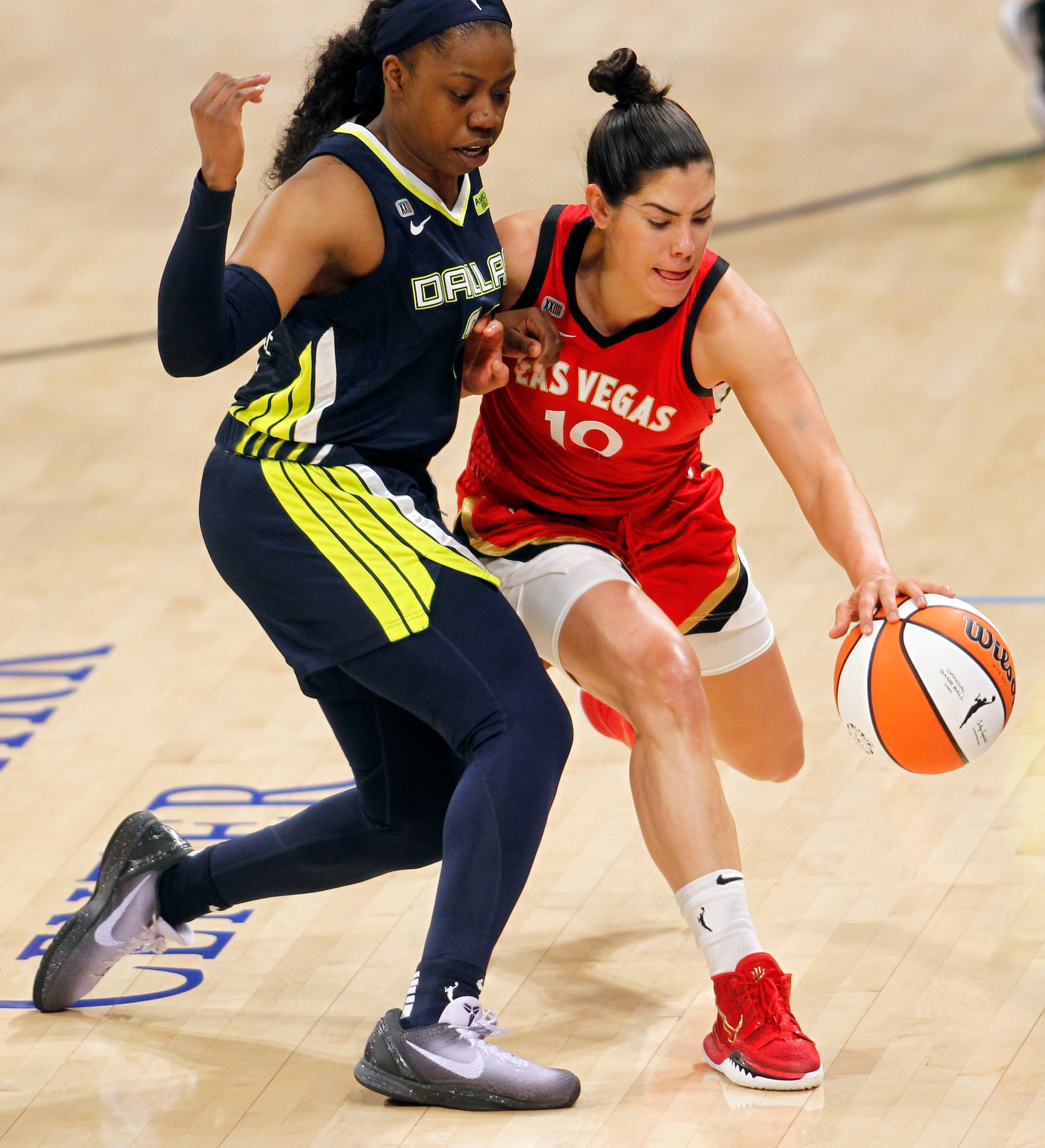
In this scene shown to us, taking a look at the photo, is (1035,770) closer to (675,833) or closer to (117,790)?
(675,833)

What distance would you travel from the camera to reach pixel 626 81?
3.52 meters

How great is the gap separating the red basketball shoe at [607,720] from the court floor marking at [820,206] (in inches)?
171

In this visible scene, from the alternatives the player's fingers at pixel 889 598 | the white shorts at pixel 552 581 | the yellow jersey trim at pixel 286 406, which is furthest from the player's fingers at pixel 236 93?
the player's fingers at pixel 889 598

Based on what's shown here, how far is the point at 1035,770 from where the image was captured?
4.61 meters

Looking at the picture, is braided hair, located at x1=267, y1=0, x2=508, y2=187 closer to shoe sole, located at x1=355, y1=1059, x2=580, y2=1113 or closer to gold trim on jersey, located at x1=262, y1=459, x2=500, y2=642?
gold trim on jersey, located at x1=262, y1=459, x2=500, y2=642

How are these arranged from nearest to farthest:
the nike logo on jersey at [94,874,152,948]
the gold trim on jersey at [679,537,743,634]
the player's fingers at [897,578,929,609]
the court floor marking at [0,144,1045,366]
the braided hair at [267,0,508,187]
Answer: the player's fingers at [897,578,929,609] < the braided hair at [267,0,508,187] < the nike logo on jersey at [94,874,152,948] < the gold trim on jersey at [679,537,743,634] < the court floor marking at [0,144,1045,366]

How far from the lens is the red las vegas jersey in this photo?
3699mm

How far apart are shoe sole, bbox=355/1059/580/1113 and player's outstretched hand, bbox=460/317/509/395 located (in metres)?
1.26

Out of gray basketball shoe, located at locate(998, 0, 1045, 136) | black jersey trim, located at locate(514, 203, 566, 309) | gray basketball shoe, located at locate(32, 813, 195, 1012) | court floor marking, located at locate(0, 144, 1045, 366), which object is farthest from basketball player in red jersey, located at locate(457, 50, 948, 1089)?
gray basketball shoe, located at locate(998, 0, 1045, 136)

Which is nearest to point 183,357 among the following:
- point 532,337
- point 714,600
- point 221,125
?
point 221,125

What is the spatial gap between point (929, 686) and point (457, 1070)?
1080 millimetres

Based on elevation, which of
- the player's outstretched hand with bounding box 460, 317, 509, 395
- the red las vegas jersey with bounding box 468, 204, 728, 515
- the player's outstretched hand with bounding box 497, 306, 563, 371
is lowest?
the red las vegas jersey with bounding box 468, 204, 728, 515

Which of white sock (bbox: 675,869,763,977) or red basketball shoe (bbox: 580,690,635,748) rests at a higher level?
white sock (bbox: 675,869,763,977)

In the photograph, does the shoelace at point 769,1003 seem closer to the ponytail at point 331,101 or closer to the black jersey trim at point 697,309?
the black jersey trim at point 697,309
